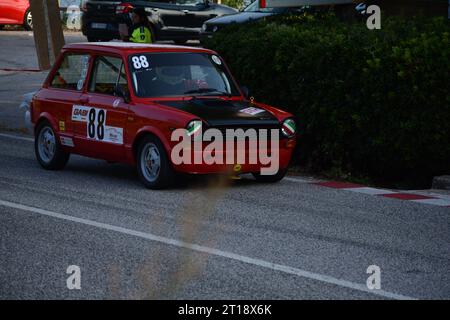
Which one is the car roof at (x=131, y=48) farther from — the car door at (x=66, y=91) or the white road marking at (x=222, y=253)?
the white road marking at (x=222, y=253)

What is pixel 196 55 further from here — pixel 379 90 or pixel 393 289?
pixel 393 289

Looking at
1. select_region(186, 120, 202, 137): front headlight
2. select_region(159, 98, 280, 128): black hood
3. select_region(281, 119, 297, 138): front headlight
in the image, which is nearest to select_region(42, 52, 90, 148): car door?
select_region(159, 98, 280, 128): black hood

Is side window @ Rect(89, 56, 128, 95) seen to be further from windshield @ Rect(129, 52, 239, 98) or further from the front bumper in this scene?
the front bumper

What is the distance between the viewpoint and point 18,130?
61.2 feet

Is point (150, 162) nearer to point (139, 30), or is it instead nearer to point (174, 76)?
point (174, 76)

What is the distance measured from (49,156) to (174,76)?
2.18 metres

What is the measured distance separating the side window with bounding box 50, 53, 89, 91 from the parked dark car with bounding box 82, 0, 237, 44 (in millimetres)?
13092

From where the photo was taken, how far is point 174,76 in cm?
1284

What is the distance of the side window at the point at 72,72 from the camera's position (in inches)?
535

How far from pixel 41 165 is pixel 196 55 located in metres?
2.51

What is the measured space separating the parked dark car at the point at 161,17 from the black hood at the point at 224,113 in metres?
15.0

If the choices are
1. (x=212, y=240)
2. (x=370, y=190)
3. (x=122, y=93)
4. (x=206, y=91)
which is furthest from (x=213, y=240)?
(x=206, y=91)

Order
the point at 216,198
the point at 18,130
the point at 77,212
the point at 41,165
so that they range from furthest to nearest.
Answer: the point at 18,130
the point at 41,165
the point at 216,198
the point at 77,212
